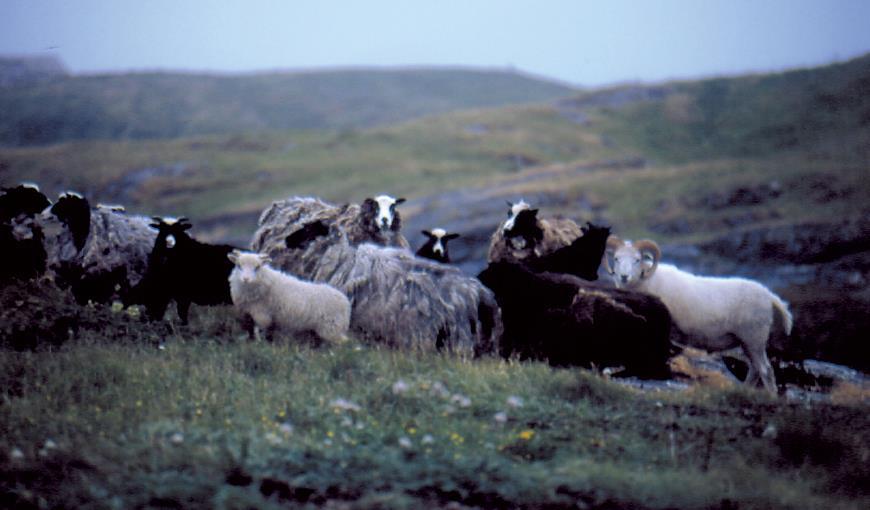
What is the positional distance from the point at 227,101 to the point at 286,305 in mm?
144649

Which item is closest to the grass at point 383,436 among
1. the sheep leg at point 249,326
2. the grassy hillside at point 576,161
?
the sheep leg at point 249,326

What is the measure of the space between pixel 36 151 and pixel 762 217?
6565 cm

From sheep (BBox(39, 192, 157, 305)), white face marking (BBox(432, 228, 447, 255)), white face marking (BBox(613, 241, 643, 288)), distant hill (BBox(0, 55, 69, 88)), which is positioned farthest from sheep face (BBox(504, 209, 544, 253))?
distant hill (BBox(0, 55, 69, 88))

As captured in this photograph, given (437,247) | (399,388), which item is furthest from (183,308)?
(437,247)

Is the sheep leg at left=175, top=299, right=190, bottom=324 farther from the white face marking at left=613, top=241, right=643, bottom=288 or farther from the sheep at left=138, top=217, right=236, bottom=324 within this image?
the white face marking at left=613, top=241, right=643, bottom=288

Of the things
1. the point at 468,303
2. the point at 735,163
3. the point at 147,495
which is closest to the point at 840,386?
the point at 468,303

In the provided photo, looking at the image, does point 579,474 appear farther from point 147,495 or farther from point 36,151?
point 36,151

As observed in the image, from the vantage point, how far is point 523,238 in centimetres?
1602

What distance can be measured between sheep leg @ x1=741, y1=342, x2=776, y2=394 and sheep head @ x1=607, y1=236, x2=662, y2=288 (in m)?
1.59

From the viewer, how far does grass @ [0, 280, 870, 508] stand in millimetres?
6516

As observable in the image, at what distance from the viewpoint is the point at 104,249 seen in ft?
43.2

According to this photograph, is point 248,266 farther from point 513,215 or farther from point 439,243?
point 513,215

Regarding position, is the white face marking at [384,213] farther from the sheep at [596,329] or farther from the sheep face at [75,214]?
the sheep face at [75,214]

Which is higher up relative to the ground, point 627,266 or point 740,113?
point 740,113
